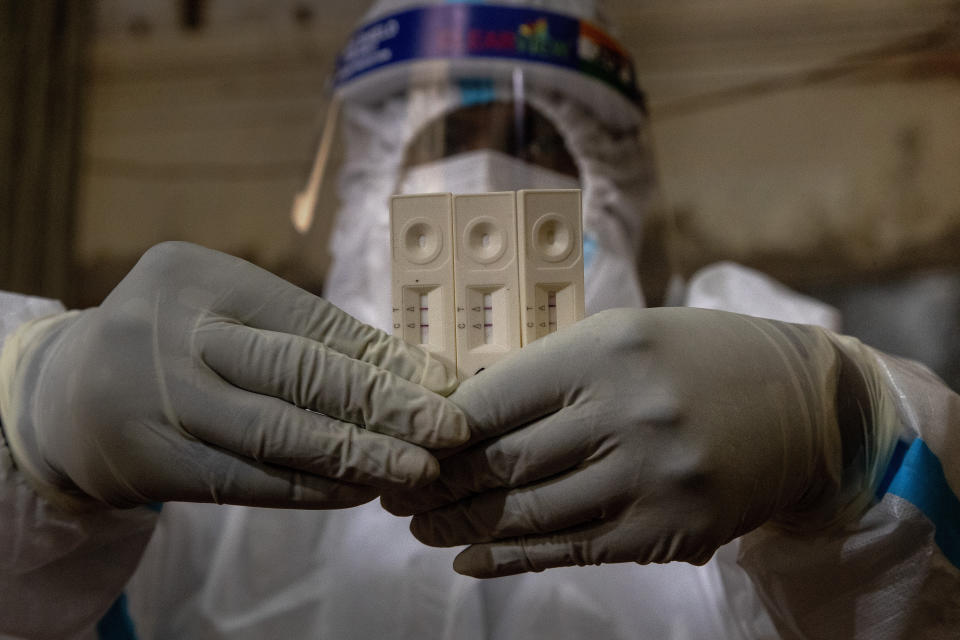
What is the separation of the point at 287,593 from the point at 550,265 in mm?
518

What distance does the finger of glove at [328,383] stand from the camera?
51cm

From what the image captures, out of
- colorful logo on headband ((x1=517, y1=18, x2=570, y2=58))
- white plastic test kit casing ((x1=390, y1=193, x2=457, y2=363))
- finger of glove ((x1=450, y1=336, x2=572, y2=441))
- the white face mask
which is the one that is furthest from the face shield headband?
finger of glove ((x1=450, y1=336, x2=572, y2=441))

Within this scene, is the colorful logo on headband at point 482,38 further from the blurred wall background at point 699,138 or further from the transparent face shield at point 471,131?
the blurred wall background at point 699,138

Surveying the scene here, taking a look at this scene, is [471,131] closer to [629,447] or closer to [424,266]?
[424,266]

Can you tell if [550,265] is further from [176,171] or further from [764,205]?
[176,171]

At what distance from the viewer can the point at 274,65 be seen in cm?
163

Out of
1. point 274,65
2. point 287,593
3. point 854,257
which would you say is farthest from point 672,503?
point 274,65

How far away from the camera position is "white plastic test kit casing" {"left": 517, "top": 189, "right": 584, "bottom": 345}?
564mm

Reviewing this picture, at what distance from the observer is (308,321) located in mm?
561

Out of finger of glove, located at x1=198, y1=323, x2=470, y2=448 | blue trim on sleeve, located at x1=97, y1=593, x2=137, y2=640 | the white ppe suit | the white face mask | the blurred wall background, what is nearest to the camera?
finger of glove, located at x1=198, y1=323, x2=470, y2=448

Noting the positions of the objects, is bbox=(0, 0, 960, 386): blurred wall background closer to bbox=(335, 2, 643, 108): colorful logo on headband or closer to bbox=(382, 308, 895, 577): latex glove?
bbox=(335, 2, 643, 108): colorful logo on headband

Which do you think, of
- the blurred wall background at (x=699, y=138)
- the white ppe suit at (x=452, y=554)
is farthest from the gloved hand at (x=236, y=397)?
the blurred wall background at (x=699, y=138)

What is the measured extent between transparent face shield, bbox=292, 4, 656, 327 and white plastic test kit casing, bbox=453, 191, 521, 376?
34cm

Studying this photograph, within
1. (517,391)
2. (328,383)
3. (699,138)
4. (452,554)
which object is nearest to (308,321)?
(328,383)
